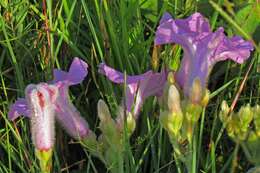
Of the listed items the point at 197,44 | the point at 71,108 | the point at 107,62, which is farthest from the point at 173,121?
the point at 107,62

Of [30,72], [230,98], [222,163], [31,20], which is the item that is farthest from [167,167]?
[31,20]

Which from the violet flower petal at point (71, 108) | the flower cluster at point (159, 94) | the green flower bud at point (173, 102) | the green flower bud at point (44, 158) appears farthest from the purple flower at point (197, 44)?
the green flower bud at point (44, 158)

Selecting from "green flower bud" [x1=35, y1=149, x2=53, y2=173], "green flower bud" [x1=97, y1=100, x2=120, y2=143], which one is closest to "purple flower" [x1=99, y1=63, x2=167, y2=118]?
"green flower bud" [x1=97, y1=100, x2=120, y2=143]

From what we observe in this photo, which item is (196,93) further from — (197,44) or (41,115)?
(41,115)

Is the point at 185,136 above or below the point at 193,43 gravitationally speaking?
below

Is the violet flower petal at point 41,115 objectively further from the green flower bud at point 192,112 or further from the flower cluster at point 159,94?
the green flower bud at point 192,112

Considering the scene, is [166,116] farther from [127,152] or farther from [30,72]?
[30,72]
